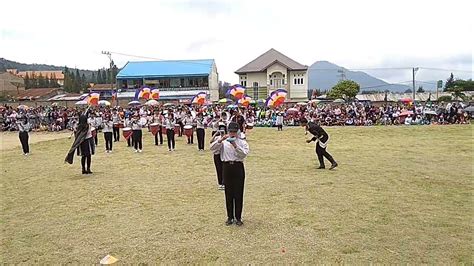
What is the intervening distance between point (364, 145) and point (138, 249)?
14.3m

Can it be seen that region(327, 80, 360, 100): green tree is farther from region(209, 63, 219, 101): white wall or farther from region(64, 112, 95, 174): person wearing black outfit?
region(64, 112, 95, 174): person wearing black outfit

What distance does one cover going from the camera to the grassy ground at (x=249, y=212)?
586 cm

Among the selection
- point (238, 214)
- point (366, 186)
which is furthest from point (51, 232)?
point (366, 186)

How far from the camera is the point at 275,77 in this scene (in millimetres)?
57656

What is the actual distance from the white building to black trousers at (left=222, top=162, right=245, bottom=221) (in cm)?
5064

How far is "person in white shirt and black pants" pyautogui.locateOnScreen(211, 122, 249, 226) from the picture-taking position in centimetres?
685

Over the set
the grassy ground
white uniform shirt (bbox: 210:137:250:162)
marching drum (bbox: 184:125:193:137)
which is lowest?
the grassy ground

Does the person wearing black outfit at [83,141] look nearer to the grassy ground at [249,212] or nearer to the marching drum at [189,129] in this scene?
the grassy ground at [249,212]

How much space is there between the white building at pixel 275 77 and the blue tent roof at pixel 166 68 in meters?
5.26

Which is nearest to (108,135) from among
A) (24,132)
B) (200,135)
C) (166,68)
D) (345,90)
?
(24,132)

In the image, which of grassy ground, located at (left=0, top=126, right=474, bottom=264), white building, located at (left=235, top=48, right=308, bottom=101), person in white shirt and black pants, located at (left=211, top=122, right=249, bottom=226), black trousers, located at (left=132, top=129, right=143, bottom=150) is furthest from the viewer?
white building, located at (left=235, top=48, right=308, bottom=101)

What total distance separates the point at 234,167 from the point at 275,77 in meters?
51.6

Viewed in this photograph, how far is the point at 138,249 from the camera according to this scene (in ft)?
19.7

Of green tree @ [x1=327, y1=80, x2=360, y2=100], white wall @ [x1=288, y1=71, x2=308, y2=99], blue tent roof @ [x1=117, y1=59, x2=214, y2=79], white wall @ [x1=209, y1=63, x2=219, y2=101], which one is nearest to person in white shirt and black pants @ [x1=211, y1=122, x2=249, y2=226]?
blue tent roof @ [x1=117, y1=59, x2=214, y2=79]
